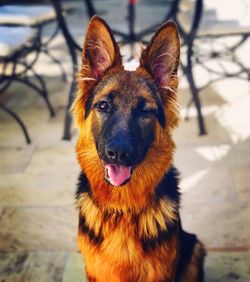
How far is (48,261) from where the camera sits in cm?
265

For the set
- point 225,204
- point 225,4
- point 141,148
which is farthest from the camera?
point 225,4

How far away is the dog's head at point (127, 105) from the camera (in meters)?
2.06

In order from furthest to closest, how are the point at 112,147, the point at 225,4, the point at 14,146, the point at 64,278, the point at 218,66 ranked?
the point at 218,66 → the point at 225,4 → the point at 14,146 → the point at 64,278 → the point at 112,147

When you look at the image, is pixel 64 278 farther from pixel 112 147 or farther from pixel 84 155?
pixel 112 147

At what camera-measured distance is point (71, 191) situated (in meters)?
3.32

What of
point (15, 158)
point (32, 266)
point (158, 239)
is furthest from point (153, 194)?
point (15, 158)

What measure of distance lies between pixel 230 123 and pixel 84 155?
7.89 ft

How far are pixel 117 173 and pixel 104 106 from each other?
0.35 m

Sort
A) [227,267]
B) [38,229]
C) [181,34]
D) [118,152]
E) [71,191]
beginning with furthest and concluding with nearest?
[181,34] < [71,191] < [38,229] < [227,267] < [118,152]

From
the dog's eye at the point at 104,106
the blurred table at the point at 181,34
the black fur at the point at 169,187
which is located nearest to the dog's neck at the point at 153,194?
the black fur at the point at 169,187

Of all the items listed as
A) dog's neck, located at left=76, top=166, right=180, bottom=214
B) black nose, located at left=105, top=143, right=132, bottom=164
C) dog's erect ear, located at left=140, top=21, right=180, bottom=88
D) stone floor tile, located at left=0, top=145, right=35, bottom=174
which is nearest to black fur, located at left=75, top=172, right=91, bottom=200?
dog's neck, located at left=76, top=166, right=180, bottom=214

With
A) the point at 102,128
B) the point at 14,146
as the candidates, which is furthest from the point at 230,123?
the point at 102,128

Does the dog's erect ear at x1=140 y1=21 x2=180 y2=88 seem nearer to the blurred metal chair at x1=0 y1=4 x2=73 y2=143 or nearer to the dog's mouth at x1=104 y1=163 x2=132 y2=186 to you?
the dog's mouth at x1=104 y1=163 x2=132 y2=186

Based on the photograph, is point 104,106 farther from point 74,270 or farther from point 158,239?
point 74,270
